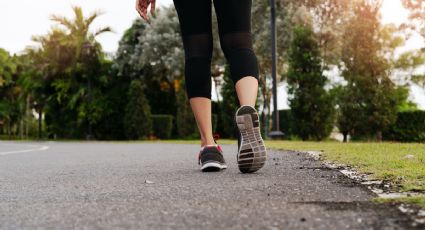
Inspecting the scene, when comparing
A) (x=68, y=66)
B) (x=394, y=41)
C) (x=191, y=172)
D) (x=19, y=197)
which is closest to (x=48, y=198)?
(x=19, y=197)

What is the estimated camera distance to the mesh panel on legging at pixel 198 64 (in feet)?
11.6

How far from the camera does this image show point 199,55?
3.54 m

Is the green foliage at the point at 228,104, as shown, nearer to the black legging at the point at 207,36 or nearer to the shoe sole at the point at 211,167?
the black legging at the point at 207,36

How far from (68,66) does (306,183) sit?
25150 mm

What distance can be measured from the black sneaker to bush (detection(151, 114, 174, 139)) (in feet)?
68.3

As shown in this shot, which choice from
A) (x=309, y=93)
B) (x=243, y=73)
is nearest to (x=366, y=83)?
(x=309, y=93)

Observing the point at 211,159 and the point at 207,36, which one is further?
the point at 207,36

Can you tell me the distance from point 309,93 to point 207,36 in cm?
1360

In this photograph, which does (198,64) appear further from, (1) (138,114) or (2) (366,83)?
(1) (138,114)

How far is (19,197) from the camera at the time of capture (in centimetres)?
258

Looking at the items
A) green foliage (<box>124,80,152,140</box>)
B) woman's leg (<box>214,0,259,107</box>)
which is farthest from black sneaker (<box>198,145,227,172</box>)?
green foliage (<box>124,80,152,140</box>)

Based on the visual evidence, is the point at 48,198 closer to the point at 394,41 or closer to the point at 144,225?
the point at 144,225

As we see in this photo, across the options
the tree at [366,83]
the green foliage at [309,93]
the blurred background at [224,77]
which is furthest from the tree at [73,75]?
the tree at [366,83]

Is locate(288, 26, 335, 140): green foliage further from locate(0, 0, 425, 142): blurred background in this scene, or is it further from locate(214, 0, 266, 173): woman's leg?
locate(214, 0, 266, 173): woman's leg
